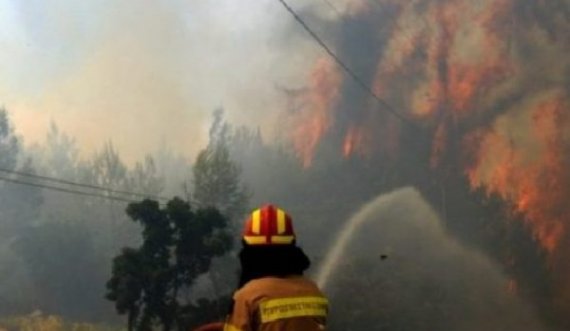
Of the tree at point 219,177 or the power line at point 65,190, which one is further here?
the power line at point 65,190

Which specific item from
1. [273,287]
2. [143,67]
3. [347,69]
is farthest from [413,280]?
[143,67]

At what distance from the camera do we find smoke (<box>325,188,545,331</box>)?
14.8 ft

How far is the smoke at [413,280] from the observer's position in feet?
14.8

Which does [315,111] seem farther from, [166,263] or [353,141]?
[166,263]

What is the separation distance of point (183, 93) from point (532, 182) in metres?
2.07

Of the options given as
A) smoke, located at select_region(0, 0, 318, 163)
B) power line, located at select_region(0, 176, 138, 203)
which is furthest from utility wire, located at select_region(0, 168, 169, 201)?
smoke, located at select_region(0, 0, 318, 163)

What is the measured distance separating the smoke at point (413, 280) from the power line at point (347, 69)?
1.38 feet

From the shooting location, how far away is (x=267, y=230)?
328 cm

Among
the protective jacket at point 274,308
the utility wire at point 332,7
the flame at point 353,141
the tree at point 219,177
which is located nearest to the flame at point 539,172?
the flame at point 353,141

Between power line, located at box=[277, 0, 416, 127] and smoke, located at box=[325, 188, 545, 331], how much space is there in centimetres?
42

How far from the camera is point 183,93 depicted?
5207 millimetres

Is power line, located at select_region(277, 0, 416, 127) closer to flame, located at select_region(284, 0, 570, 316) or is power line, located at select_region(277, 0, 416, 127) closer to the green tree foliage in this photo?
flame, located at select_region(284, 0, 570, 316)

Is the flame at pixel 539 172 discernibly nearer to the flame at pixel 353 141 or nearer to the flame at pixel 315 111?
the flame at pixel 353 141

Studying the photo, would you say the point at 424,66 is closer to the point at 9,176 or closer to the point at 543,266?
the point at 543,266
